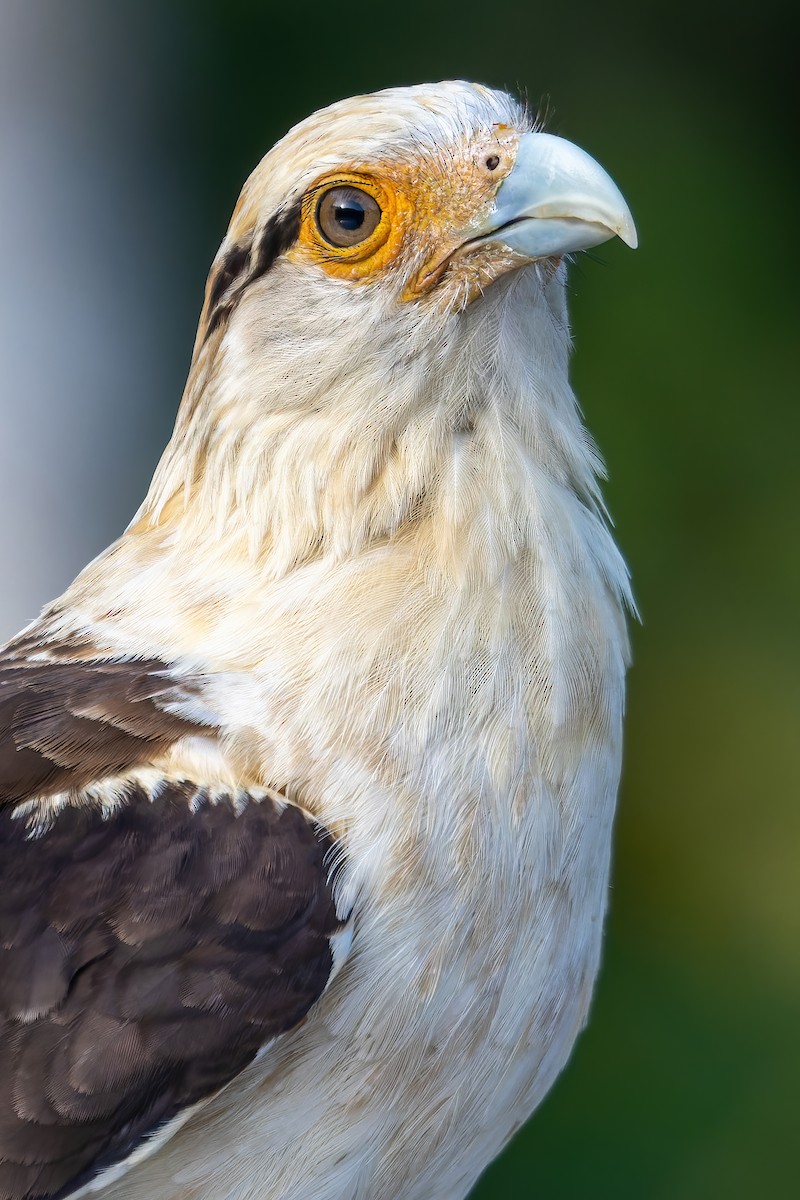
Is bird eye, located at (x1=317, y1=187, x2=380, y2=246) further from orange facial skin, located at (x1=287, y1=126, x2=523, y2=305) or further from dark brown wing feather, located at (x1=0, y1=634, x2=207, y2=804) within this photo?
dark brown wing feather, located at (x1=0, y1=634, x2=207, y2=804)

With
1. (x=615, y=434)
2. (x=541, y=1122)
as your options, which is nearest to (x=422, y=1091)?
(x=541, y=1122)

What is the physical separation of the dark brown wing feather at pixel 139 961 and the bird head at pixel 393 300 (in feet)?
2.04

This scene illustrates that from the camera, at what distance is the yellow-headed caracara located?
173 centimetres

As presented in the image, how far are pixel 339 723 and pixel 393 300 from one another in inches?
31.9

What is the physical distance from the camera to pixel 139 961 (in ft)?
5.66

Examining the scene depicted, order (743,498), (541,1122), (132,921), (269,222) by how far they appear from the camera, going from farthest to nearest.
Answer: (743,498) → (541,1122) → (269,222) → (132,921)

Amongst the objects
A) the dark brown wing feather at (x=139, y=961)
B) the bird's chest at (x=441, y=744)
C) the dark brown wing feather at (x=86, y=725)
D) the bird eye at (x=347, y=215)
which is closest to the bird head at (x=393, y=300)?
the bird eye at (x=347, y=215)

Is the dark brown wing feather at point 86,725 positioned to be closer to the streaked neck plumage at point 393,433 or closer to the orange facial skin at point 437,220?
the streaked neck plumage at point 393,433

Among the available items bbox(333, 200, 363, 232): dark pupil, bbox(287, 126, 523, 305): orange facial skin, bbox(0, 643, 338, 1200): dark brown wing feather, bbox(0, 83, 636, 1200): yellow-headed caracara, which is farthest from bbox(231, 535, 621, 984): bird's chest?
bbox(333, 200, 363, 232): dark pupil

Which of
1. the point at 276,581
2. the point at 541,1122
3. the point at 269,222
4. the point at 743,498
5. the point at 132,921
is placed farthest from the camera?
the point at 743,498

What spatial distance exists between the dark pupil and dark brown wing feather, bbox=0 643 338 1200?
42.8 inches

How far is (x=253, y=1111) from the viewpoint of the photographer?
1.81m

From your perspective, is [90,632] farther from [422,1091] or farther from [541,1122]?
[541,1122]

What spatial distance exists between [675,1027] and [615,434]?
265 centimetres
